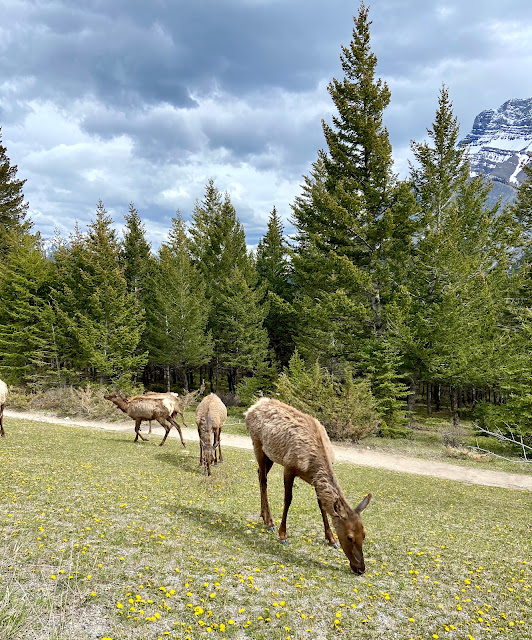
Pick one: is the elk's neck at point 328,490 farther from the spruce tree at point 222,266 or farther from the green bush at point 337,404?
the spruce tree at point 222,266

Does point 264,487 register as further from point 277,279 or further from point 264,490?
point 277,279

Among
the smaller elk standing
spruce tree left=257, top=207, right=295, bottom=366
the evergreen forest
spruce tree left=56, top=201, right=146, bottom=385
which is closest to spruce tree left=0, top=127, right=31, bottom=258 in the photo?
the evergreen forest

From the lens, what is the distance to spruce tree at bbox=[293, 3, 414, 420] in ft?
92.4

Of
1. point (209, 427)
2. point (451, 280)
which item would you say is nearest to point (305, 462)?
point (209, 427)

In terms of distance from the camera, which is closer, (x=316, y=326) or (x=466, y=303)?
(x=466, y=303)

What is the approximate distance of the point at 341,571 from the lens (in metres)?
6.42

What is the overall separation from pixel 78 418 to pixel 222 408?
18177 millimetres

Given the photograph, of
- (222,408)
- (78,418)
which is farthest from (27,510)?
(78,418)

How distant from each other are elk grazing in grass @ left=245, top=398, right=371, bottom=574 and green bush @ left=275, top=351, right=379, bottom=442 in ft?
54.5

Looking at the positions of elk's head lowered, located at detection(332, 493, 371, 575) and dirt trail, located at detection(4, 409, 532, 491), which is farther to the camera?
dirt trail, located at detection(4, 409, 532, 491)

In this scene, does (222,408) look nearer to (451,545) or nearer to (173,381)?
(451,545)

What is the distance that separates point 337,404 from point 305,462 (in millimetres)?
18158

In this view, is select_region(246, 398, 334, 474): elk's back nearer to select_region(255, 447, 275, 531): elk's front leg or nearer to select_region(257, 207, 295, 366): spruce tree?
select_region(255, 447, 275, 531): elk's front leg

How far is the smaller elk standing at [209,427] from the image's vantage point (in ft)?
40.7
